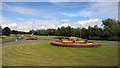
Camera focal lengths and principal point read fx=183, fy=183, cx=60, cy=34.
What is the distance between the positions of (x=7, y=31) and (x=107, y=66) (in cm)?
8526

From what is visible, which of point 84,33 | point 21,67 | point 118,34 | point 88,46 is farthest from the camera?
point 84,33

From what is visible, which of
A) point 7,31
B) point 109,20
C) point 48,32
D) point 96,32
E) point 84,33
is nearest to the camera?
point 96,32

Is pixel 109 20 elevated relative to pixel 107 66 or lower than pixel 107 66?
elevated

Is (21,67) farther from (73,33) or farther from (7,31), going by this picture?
(7,31)

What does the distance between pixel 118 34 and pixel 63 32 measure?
119 feet

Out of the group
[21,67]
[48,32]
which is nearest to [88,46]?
[21,67]

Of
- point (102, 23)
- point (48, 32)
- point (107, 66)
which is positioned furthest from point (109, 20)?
point (107, 66)

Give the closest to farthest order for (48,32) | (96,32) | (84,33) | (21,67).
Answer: (21,67)
(96,32)
(84,33)
(48,32)

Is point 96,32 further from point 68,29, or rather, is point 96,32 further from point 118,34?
point 68,29

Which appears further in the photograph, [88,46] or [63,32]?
[63,32]

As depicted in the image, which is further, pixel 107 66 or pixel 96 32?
pixel 96 32

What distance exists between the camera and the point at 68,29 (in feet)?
294

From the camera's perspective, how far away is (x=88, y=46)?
91.1ft

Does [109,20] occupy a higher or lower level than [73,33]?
higher
